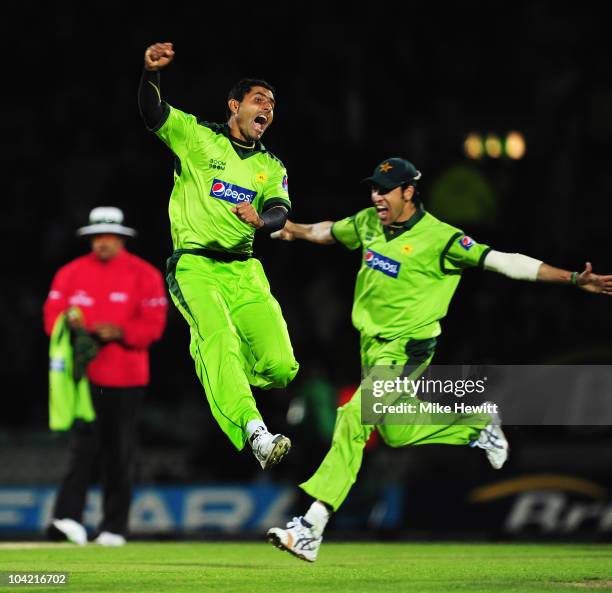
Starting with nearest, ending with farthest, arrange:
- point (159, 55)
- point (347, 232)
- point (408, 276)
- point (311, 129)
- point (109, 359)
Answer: point (159, 55), point (408, 276), point (347, 232), point (109, 359), point (311, 129)

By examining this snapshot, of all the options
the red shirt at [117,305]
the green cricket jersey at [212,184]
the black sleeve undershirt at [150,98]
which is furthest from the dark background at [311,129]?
the black sleeve undershirt at [150,98]

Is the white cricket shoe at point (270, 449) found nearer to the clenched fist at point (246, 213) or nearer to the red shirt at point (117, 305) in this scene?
the clenched fist at point (246, 213)

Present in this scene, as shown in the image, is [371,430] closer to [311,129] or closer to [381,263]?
[381,263]

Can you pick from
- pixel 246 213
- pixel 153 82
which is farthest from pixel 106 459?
pixel 246 213

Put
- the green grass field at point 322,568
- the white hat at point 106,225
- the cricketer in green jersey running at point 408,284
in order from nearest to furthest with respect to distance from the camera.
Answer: the green grass field at point 322,568
the cricketer in green jersey running at point 408,284
the white hat at point 106,225

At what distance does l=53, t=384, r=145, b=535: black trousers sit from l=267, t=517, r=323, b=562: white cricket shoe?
3041 millimetres

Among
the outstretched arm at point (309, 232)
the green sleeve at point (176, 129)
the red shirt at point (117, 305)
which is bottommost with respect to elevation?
the red shirt at point (117, 305)

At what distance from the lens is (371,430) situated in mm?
10781

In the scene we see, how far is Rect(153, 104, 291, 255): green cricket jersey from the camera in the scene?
33.7ft

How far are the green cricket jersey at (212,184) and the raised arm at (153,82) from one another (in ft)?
0.28

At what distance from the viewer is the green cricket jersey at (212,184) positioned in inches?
404

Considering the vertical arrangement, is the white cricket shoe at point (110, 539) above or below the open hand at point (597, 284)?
below

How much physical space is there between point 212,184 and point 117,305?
2994 mm

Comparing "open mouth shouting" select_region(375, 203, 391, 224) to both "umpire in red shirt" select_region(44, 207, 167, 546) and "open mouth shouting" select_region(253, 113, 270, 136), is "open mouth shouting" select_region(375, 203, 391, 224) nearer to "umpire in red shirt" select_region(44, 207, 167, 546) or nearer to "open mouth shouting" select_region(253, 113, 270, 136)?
"open mouth shouting" select_region(253, 113, 270, 136)
